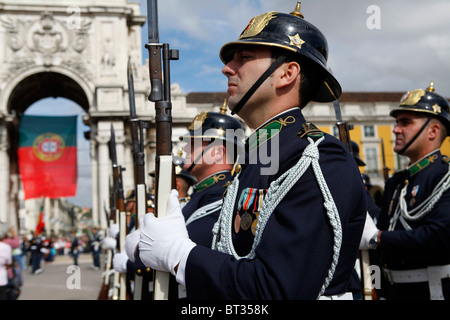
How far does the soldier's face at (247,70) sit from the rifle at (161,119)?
481 millimetres

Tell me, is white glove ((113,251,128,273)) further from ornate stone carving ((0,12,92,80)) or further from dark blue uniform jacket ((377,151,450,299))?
ornate stone carving ((0,12,92,80))

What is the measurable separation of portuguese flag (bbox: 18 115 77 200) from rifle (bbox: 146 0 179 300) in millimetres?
28100

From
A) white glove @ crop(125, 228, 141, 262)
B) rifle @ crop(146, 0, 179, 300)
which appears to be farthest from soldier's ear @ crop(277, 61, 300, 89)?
white glove @ crop(125, 228, 141, 262)

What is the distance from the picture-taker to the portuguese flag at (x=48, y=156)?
29422 mm

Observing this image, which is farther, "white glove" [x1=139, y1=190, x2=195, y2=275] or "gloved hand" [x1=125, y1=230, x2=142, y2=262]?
"gloved hand" [x1=125, y1=230, x2=142, y2=262]

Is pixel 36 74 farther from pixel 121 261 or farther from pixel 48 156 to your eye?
pixel 121 261

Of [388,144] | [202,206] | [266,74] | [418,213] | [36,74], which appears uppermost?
[36,74]

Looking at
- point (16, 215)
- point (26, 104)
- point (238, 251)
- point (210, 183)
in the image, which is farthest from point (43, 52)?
point (238, 251)

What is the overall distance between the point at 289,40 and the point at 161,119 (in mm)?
819

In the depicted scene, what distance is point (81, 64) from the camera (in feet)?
105

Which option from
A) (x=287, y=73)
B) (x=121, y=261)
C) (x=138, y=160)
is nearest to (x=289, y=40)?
(x=287, y=73)

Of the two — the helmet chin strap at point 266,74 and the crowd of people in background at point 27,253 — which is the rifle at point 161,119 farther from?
the crowd of people in background at point 27,253

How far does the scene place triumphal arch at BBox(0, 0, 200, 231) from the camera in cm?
3111
